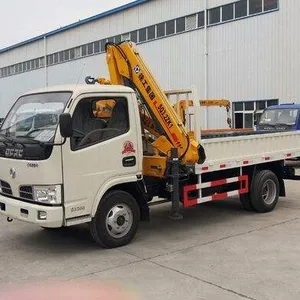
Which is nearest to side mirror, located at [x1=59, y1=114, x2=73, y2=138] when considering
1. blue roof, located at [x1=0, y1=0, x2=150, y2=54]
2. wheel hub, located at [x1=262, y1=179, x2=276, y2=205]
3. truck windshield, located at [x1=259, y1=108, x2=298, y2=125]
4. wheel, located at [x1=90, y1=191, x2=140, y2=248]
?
wheel, located at [x1=90, y1=191, x2=140, y2=248]

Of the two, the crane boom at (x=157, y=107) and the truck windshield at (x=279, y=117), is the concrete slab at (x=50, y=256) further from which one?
the truck windshield at (x=279, y=117)

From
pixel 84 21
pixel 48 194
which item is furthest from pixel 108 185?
pixel 84 21

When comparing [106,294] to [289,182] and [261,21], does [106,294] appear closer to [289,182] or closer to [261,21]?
[289,182]

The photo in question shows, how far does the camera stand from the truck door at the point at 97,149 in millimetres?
6031

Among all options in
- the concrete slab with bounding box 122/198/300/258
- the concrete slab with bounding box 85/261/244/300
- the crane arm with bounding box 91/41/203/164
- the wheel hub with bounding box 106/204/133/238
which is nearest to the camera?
the concrete slab with bounding box 85/261/244/300

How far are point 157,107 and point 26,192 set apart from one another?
7.49 feet

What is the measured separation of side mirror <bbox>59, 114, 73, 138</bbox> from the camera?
5.74 m

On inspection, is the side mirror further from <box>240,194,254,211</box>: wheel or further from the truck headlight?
<box>240,194,254,211</box>: wheel

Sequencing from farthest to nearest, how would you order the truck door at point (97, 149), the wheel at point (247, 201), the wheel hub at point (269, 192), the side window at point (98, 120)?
the wheel hub at point (269, 192), the wheel at point (247, 201), the side window at point (98, 120), the truck door at point (97, 149)

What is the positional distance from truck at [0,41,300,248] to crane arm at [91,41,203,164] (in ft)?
0.05

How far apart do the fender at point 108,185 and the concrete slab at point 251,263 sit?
1.05 meters

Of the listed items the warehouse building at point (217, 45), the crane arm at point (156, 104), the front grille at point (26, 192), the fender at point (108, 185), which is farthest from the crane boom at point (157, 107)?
the warehouse building at point (217, 45)

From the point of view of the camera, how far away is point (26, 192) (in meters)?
6.18

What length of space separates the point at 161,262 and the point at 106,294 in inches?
47.4
